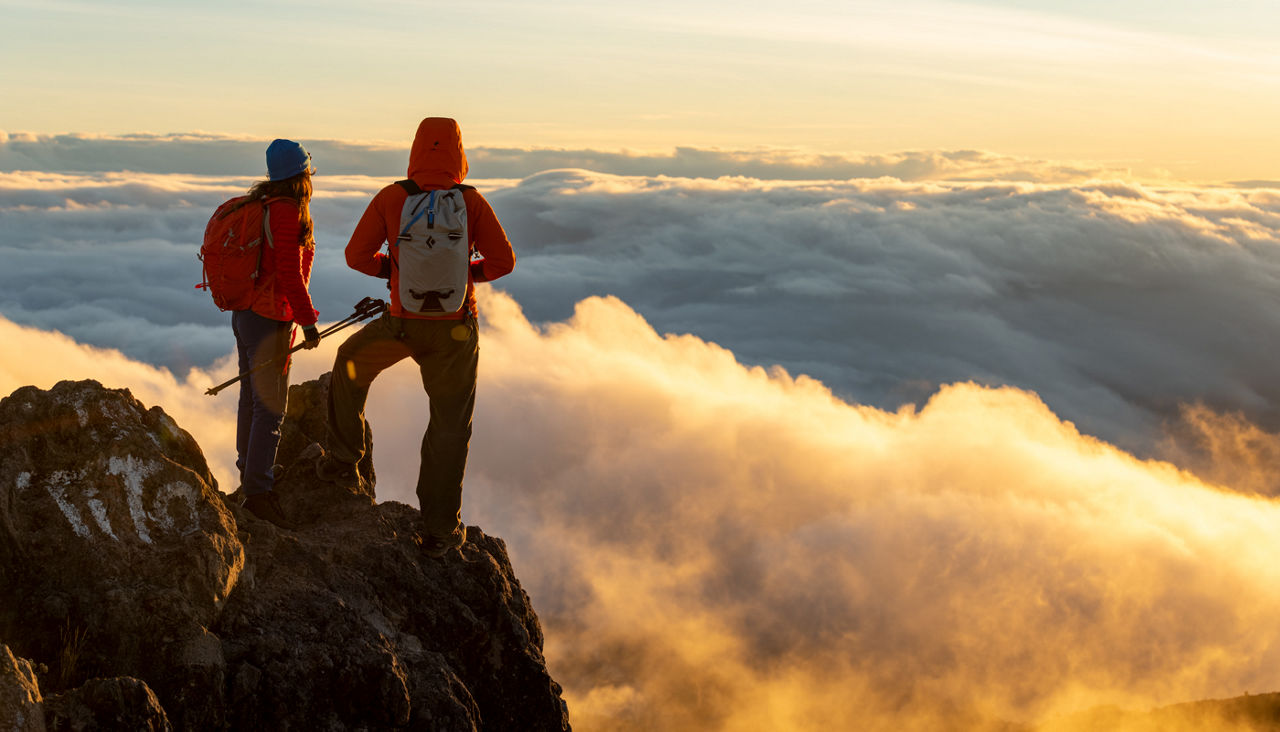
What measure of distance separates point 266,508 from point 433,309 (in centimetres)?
220

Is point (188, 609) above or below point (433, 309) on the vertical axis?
below

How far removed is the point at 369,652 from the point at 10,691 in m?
2.10

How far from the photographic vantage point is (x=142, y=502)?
6117mm

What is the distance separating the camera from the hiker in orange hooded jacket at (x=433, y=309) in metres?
6.66

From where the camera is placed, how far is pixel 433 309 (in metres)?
6.79

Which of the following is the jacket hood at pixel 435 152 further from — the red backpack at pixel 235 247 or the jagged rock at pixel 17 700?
the jagged rock at pixel 17 700

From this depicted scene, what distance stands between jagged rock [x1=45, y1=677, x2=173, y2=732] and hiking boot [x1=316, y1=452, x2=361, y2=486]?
3.14 meters

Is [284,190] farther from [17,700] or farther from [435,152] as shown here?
[17,700]

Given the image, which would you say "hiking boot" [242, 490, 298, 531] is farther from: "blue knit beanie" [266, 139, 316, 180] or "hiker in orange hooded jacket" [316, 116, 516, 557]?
"blue knit beanie" [266, 139, 316, 180]

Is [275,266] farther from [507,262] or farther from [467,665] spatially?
[467,665]

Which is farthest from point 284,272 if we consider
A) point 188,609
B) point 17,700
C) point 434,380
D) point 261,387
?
point 17,700

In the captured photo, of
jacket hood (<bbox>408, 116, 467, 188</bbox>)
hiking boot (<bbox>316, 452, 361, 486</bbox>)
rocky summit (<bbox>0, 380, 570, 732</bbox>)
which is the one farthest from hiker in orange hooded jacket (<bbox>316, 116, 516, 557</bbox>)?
rocky summit (<bbox>0, 380, 570, 732</bbox>)

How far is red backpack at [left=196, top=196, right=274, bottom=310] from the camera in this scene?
22.2ft

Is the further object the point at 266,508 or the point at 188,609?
the point at 266,508
